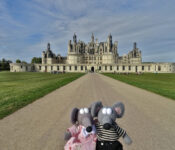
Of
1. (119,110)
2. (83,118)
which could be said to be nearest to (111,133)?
(119,110)

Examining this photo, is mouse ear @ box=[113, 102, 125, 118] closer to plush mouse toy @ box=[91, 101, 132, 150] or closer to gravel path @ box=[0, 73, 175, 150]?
plush mouse toy @ box=[91, 101, 132, 150]

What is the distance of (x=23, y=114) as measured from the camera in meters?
5.93

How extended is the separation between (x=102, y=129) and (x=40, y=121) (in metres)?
3.28

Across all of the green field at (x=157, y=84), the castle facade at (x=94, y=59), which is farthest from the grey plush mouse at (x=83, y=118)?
the castle facade at (x=94, y=59)

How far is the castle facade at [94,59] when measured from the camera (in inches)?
3944

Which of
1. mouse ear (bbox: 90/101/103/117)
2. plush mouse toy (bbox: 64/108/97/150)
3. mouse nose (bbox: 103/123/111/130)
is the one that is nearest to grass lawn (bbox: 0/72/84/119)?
plush mouse toy (bbox: 64/108/97/150)

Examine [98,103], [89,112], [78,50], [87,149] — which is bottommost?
[87,149]

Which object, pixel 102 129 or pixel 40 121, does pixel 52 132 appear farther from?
pixel 102 129

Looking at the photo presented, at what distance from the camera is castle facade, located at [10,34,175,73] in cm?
10019

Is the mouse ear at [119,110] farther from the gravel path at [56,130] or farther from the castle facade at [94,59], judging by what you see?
the castle facade at [94,59]

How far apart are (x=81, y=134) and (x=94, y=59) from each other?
126m

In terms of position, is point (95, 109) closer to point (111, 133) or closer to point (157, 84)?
point (111, 133)

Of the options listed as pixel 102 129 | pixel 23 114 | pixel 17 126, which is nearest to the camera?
pixel 102 129

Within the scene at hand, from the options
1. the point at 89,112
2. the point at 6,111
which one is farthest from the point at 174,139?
the point at 6,111
